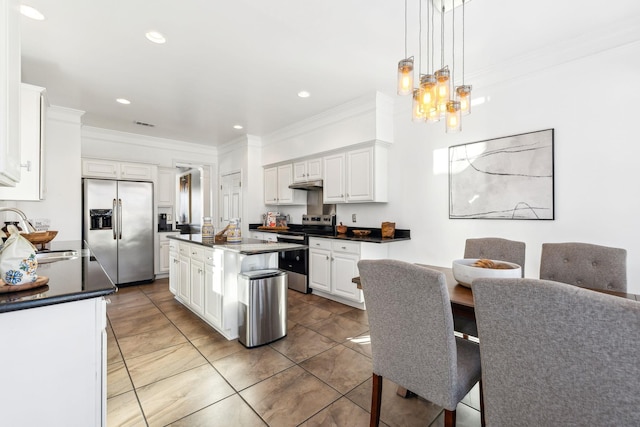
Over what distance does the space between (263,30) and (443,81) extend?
1.53 meters

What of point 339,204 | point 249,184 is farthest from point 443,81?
point 249,184

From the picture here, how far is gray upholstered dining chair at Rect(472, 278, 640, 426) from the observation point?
31.0 inches

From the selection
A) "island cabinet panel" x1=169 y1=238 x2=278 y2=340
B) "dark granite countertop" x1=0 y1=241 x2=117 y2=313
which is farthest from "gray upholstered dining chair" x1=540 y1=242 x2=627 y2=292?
"dark granite countertop" x1=0 y1=241 x2=117 y2=313

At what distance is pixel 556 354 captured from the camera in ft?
2.94

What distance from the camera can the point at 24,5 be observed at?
2115 millimetres

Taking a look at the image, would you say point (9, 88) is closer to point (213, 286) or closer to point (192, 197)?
point (213, 286)

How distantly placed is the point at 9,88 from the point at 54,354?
3.50 feet

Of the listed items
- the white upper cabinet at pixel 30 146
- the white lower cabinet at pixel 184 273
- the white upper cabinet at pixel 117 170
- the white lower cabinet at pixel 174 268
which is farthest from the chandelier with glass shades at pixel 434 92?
the white upper cabinet at pixel 117 170

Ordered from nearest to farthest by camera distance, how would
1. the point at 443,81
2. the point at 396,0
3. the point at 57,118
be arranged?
the point at 443,81 → the point at 396,0 → the point at 57,118

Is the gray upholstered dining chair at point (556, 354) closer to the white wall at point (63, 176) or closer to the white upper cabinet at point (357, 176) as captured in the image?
the white upper cabinet at point (357, 176)

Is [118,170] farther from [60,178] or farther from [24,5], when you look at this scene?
[24,5]

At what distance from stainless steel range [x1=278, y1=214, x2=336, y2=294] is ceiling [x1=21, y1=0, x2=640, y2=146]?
186cm

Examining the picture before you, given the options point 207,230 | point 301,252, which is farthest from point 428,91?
point 301,252

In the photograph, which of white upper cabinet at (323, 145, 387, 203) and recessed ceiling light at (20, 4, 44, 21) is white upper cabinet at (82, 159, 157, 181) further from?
white upper cabinet at (323, 145, 387, 203)
